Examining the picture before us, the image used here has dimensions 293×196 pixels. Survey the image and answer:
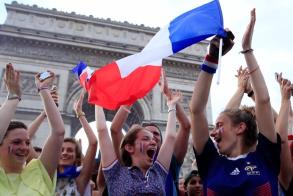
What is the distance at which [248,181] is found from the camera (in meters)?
2.13

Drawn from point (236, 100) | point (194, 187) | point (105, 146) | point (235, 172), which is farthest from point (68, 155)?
point (235, 172)

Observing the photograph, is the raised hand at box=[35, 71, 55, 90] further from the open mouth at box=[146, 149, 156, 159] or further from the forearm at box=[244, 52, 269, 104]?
the forearm at box=[244, 52, 269, 104]

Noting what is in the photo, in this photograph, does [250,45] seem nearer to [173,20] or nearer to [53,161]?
[173,20]

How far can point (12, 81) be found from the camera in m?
2.64

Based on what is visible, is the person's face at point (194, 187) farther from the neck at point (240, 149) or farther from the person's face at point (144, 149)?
the neck at point (240, 149)

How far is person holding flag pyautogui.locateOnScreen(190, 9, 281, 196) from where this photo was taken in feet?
7.18

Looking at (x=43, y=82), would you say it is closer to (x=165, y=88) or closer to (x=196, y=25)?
(x=165, y=88)

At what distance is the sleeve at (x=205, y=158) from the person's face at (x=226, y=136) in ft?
0.20

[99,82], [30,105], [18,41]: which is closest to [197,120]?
[99,82]

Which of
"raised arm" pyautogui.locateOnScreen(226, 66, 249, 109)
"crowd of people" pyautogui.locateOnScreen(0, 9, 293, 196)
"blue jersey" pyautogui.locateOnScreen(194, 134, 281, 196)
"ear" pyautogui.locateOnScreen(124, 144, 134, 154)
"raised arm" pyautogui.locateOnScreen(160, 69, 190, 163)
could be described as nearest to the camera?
"blue jersey" pyautogui.locateOnScreen(194, 134, 281, 196)

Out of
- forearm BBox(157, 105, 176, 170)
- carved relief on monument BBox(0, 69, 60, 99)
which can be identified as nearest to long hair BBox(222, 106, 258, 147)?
forearm BBox(157, 105, 176, 170)

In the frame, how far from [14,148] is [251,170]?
166cm

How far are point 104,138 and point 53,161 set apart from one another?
1.38ft

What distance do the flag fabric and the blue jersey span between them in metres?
1.12
